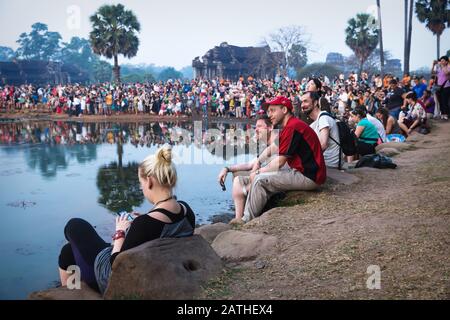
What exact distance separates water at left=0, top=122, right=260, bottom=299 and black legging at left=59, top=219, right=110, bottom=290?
1710mm

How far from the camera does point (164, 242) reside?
3.16 m

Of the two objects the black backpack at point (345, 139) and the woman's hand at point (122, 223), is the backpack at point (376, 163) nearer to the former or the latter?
the black backpack at point (345, 139)

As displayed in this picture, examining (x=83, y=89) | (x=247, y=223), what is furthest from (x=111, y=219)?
(x=83, y=89)

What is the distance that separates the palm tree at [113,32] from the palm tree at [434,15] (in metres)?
20.4

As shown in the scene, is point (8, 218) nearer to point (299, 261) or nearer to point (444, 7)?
point (299, 261)

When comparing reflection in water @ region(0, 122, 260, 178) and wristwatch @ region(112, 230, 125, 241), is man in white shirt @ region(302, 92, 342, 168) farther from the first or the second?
reflection in water @ region(0, 122, 260, 178)

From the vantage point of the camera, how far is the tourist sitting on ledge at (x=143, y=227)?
313cm

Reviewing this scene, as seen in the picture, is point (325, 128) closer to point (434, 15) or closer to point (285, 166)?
point (285, 166)

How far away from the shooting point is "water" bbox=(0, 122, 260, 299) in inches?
228

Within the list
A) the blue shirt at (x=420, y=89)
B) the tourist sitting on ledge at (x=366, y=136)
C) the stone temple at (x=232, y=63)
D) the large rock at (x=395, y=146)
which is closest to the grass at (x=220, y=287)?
the tourist sitting on ledge at (x=366, y=136)

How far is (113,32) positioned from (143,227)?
36030mm

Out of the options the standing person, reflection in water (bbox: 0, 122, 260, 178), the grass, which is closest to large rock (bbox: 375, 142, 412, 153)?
the standing person

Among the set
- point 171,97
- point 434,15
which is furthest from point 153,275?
point 434,15

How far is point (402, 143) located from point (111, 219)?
6.49m
